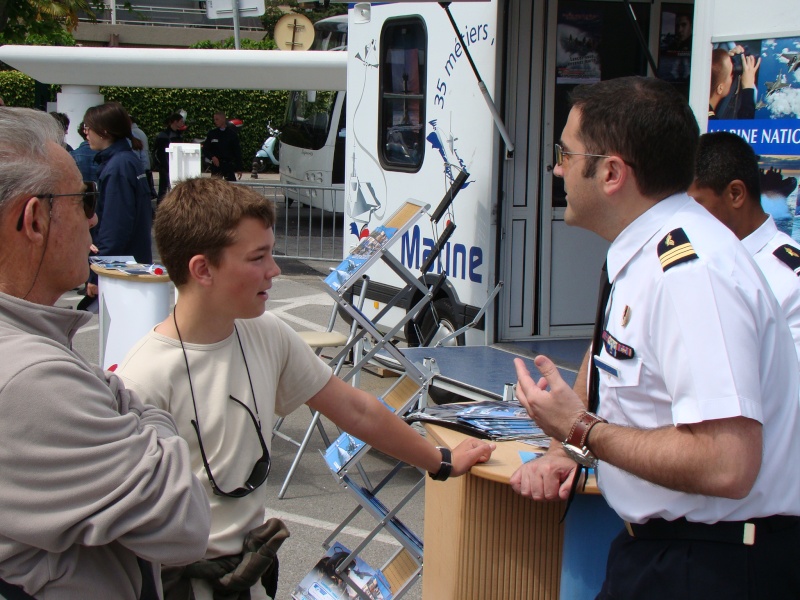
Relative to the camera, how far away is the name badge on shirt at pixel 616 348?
1.85m

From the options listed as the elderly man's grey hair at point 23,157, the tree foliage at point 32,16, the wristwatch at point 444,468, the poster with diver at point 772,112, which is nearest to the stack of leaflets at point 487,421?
the wristwatch at point 444,468

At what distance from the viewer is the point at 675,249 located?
5.91 ft

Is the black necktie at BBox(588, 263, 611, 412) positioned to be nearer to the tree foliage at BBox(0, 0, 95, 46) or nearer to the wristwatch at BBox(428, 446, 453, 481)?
Result: the wristwatch at BBox(428, 446, 453, 481)

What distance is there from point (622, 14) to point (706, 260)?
15.8 feet

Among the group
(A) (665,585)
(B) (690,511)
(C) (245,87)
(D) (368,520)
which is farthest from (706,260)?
(C) (245,87)

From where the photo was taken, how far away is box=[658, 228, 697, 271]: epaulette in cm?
177

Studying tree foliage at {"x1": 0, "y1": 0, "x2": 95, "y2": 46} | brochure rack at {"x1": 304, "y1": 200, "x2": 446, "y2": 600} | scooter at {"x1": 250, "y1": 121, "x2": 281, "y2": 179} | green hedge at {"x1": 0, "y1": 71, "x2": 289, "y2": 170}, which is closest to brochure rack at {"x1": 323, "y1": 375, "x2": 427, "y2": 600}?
brochure rack at {"x1": 304, "y1": 200, "x2": 446, "y2": 600}

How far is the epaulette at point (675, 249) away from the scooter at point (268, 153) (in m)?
22.7

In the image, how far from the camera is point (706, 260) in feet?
5.72

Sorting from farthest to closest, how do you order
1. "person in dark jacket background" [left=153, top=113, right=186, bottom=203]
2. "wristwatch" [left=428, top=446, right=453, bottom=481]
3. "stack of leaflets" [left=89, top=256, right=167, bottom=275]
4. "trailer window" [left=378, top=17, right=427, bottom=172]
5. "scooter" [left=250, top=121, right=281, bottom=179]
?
1. "scooter" [left=250, top=121, right=281, bottom=179]
2. "person in dark jacket background" [left=153, top=113, right=186, bottom=203]
3. "trailer window" [left=378, top=17, right=427, bottom=172]
4. "stack of leaflets" [left=89, top=256, right=167, bottom=275]
5. "wristwatch" [left=428, top=446, right=453, bottom=481]

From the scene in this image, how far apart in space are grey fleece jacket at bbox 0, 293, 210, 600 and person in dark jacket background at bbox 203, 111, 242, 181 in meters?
16.3

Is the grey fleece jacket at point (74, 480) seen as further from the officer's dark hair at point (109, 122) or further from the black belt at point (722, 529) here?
the officer's dark hair at point (109, 122)

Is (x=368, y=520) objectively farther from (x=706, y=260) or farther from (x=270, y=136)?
(x=270, y=136)

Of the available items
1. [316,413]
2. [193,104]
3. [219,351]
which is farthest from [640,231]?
[193,104]
